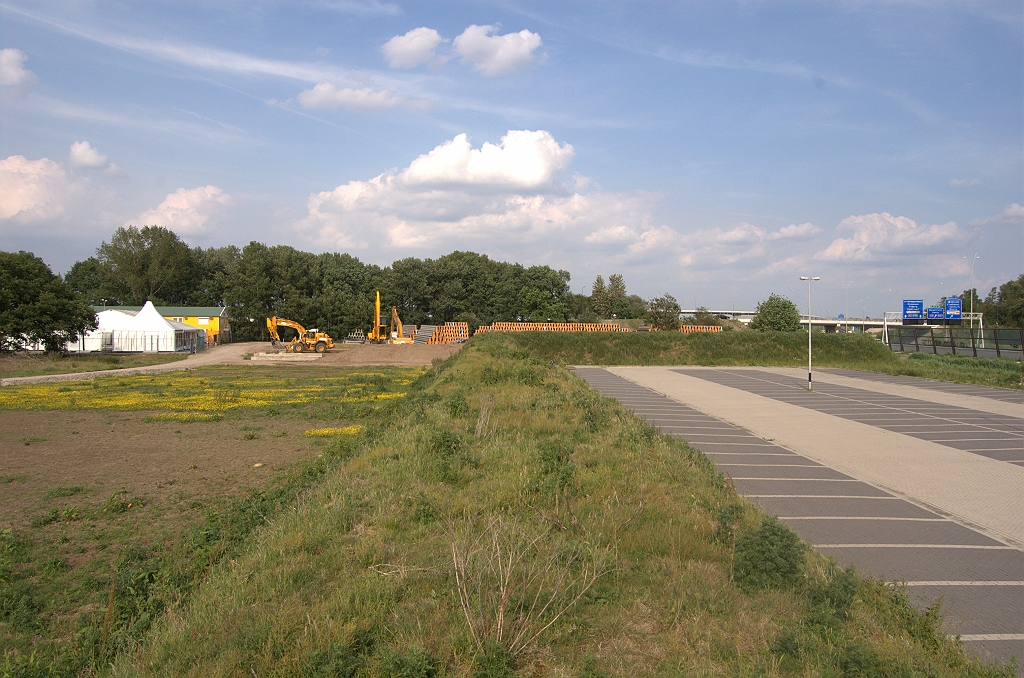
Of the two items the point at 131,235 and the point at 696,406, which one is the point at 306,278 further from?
the point at 696,406

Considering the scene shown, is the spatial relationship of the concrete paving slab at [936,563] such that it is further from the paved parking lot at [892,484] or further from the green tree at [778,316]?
the green tree at [778,316]

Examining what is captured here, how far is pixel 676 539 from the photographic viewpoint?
7.09 meters

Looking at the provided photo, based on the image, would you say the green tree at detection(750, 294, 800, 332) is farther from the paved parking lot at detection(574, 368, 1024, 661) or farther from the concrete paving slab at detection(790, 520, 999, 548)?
the concrete paving slab at detection(790, 520, 999, 548)

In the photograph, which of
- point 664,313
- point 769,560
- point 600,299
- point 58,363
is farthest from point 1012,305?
point 58,363

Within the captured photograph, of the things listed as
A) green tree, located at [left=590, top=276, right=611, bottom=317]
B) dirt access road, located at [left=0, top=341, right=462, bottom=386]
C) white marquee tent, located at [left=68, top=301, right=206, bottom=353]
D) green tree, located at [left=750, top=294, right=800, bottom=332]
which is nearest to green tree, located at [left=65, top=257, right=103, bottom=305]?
white marquee tent, located at [left=68, top=301, right=206, bottom=353]

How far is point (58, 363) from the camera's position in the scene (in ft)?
150

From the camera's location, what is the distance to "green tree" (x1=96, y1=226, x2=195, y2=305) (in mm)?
93500

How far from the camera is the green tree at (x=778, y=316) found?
77438mm

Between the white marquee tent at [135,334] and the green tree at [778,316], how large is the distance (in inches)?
2458

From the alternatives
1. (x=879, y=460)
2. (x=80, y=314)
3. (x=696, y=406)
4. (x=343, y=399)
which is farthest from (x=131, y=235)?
(x=879, y=460)

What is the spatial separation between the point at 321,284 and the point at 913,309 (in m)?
73.9

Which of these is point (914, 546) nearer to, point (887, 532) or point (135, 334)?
point (887, 532)

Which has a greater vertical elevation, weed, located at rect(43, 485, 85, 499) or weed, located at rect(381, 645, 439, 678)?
weed, located at rect(381, 645, 439, 678)

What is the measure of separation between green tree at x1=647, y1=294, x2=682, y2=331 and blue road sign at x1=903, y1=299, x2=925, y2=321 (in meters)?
32.3
